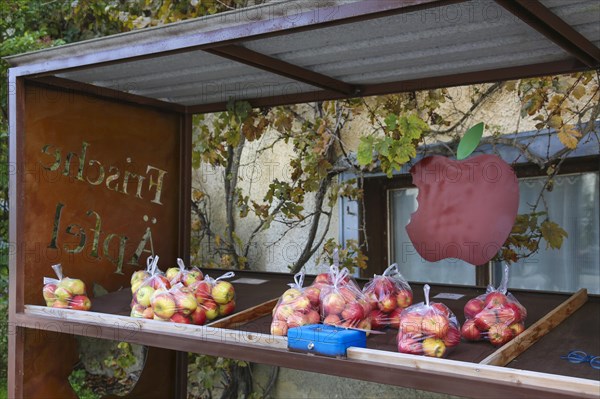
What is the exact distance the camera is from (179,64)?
244 centimetres

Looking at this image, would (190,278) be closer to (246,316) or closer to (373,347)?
(246,316)

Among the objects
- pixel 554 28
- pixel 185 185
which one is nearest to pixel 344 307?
pixel 554 28

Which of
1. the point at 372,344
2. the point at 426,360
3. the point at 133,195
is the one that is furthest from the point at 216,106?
the point at 426,360

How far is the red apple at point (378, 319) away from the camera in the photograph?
207cm

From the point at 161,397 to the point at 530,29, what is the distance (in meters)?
2.47

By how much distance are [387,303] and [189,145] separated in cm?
158

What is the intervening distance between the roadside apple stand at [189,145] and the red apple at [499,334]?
0.12 feet

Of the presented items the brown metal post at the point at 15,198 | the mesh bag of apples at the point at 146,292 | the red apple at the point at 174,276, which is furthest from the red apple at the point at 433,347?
the brown metal post at the point at 15,198

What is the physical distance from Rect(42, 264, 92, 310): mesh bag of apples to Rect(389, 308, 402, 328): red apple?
3.92 feet

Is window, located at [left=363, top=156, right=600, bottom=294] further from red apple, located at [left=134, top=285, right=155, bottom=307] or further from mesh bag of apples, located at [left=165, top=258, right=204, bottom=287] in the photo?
red apple, located at [left=134, top=285, right=155, bottom=307]

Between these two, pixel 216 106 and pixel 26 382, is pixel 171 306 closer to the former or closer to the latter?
pixel 26 382

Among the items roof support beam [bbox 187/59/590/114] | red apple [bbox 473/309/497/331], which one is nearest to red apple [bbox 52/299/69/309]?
roof support beam [bbox 187/59/590/114]

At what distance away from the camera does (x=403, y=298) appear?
218 centimetres

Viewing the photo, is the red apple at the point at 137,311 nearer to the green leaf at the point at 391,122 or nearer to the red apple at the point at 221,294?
the red apple at the point at 221,294
